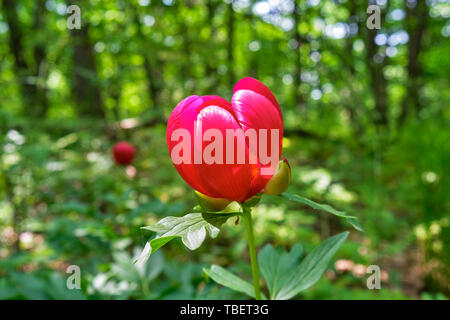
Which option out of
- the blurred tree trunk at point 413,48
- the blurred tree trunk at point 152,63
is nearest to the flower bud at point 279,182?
the blurred tree trunk at point 152,63

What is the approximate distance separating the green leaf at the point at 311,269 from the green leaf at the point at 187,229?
22 centimetres

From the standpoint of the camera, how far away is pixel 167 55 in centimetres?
291

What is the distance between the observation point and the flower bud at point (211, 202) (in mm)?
540

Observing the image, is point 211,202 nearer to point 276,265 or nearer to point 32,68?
point 276,265

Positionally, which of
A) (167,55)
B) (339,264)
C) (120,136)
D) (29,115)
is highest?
(167,55)

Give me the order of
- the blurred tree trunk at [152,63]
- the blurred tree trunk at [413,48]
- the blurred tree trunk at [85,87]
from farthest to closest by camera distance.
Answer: the blurred tree trunk at [413,48] < the blurred tree trunk at [85,87] < the blurred tree trunk at [152,63]

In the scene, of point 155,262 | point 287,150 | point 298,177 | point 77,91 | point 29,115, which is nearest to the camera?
point 155,262

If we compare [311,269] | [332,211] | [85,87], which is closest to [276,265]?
[311,269]

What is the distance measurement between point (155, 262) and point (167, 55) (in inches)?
82.2

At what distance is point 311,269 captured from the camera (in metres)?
0.67

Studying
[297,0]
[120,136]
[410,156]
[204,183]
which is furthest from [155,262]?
[297,0]

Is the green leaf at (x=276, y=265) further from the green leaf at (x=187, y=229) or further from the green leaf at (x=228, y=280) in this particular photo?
the green leaf at (x=187, y=229)

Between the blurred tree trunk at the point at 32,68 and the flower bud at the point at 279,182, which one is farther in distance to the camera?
the blurred tree trunk at the point at 32,68
